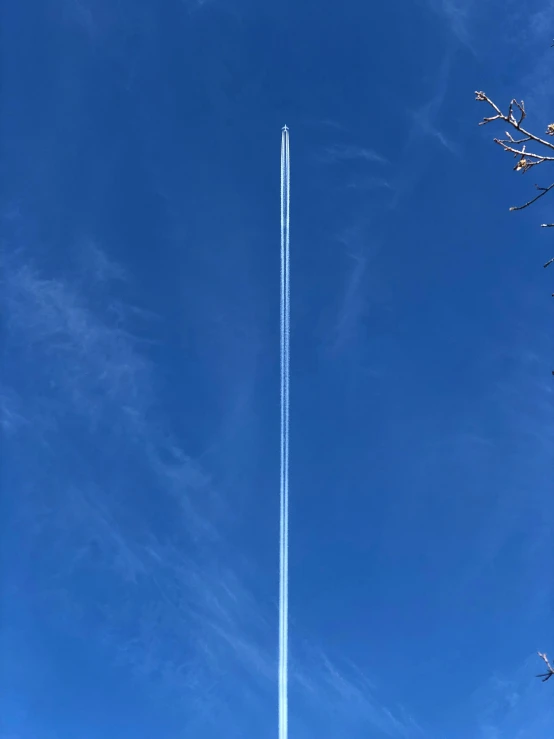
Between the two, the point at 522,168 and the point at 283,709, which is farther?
the point at 283,709

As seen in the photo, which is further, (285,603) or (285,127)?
(285,603)

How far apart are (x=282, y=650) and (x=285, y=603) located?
8.63 meters

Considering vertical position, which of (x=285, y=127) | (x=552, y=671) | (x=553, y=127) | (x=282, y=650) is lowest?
(x=552, y=671)

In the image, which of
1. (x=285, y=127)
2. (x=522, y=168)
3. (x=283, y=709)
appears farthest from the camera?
(x=283, y=709)

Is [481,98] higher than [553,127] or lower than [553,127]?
higher

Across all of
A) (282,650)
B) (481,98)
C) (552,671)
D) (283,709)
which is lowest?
(552,671)

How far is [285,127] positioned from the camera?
122 m

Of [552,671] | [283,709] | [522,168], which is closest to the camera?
[552,671]

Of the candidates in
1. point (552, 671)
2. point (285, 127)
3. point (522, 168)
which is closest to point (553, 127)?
point (522, 168)

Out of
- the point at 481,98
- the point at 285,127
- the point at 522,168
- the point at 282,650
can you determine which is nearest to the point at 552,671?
the point at 522,168

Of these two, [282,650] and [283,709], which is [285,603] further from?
[283,709]

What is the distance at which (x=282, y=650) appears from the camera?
134m

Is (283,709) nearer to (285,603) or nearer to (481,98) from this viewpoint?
(285,603)

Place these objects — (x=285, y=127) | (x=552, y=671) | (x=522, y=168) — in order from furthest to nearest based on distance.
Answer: (x=285, y=127) → (x=522, y=168) → (x=552, y=671)
